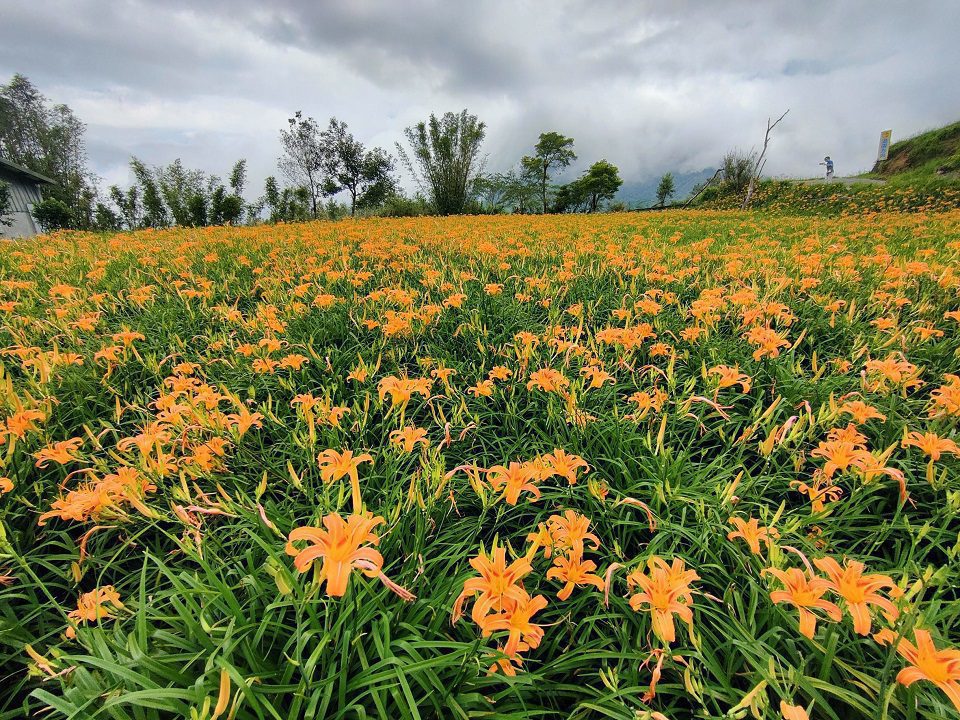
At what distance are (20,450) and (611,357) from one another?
2865 mm

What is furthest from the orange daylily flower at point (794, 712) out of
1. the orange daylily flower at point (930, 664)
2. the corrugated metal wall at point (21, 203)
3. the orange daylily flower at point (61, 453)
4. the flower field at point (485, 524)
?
the corrugated metal wall at point (21, 203)

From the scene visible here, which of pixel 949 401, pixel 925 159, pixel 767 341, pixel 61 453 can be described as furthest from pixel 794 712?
pixel 925 159

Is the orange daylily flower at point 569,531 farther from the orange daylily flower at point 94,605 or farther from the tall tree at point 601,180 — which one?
the tall tree at point 601,180

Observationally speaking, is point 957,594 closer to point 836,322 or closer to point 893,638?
point 893,638

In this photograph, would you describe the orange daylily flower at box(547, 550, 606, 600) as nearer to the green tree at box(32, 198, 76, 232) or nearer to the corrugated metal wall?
the green tree at box(32, 198, 76, 232)

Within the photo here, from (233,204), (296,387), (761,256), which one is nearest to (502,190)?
(233,204)

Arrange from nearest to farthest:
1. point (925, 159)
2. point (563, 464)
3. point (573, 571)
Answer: point (573, 571) < point (563, 464) < point (925, 159)

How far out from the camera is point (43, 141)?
35938 millimetres

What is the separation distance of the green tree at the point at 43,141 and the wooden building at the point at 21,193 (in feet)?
32.7

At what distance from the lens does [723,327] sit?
2955 mm

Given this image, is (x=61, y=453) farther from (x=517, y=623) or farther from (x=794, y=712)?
(x=794, y=712)

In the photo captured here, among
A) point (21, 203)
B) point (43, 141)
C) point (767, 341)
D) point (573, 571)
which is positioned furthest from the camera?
point (43, 141)

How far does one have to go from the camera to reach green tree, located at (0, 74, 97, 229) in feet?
112

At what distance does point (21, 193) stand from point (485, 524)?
3712 cm
